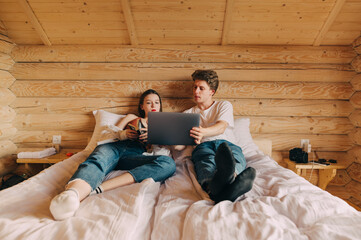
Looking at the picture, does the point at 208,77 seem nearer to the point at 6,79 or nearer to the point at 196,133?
the point at 196,133

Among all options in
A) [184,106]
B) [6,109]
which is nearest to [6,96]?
[6,109]

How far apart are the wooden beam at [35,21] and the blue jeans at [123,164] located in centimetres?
143

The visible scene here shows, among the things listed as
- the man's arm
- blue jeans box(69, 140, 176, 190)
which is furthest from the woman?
the man's arm

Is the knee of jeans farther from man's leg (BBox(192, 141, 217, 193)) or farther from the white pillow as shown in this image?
the white pillow

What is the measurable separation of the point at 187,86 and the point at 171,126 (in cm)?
83

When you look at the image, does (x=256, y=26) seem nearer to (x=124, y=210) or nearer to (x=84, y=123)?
(x=124, y=210)

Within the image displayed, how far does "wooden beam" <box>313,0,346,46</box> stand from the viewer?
1.61 m

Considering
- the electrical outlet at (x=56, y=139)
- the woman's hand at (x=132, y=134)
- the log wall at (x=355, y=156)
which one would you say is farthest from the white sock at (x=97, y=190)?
the log wall at (x=355, y=156)

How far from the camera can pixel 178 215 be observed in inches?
30.2

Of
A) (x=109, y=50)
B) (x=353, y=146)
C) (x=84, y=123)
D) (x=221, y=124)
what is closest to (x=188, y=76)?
(x=221, y=124)

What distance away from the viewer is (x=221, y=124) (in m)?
1.47

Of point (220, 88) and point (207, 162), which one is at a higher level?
point (220, 88)

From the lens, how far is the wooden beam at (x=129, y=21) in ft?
5.39

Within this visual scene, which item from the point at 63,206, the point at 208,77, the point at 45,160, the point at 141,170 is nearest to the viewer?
the point at 63,206
